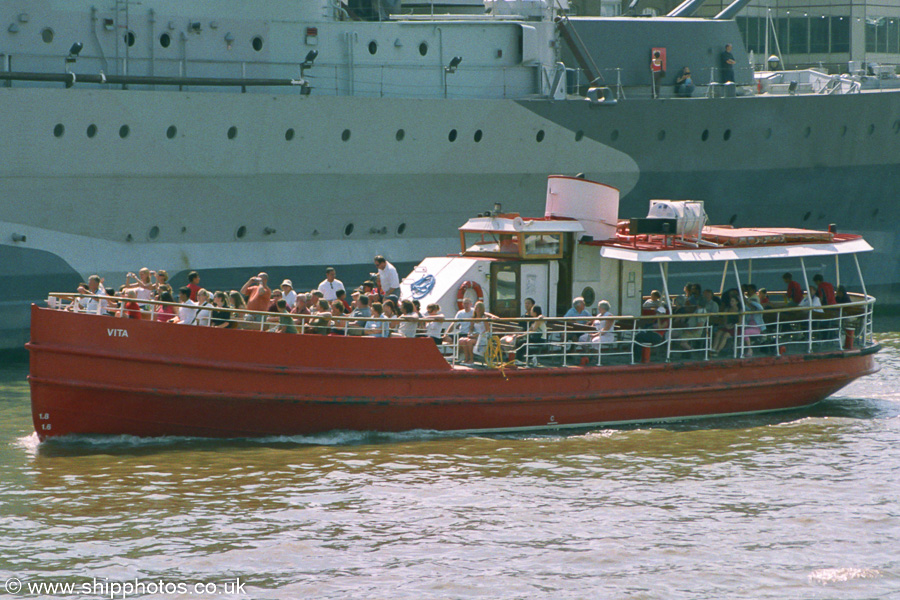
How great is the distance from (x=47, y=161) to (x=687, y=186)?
14.0 metres

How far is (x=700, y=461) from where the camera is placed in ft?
46.0

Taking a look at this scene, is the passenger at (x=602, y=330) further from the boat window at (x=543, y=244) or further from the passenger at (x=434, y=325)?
the passenger at (x=434, y=325)

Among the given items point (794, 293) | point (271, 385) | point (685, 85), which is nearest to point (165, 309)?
point (271, 385)

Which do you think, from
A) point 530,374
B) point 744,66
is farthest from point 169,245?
point 744,66

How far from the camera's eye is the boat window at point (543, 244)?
53.7 feet

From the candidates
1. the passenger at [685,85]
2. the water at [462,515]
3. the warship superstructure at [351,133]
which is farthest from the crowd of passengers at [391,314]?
the passenger at [685,85]

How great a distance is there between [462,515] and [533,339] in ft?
13.9

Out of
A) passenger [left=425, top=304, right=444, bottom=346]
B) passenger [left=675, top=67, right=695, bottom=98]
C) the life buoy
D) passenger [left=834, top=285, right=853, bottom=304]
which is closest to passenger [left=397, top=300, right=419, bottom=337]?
passenger [left=425, top=304, right=444, bottom=346]

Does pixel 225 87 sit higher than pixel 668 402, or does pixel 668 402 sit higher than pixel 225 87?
pixel 225 87

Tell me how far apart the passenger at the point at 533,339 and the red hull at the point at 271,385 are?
1.22 feet

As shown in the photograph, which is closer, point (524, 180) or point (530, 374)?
point (530, 374)

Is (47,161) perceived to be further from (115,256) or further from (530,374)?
(530,374)

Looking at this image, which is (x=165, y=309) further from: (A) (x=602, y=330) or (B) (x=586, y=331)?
(A) (x=602, y=330)

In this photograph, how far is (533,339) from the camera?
1554 cm
